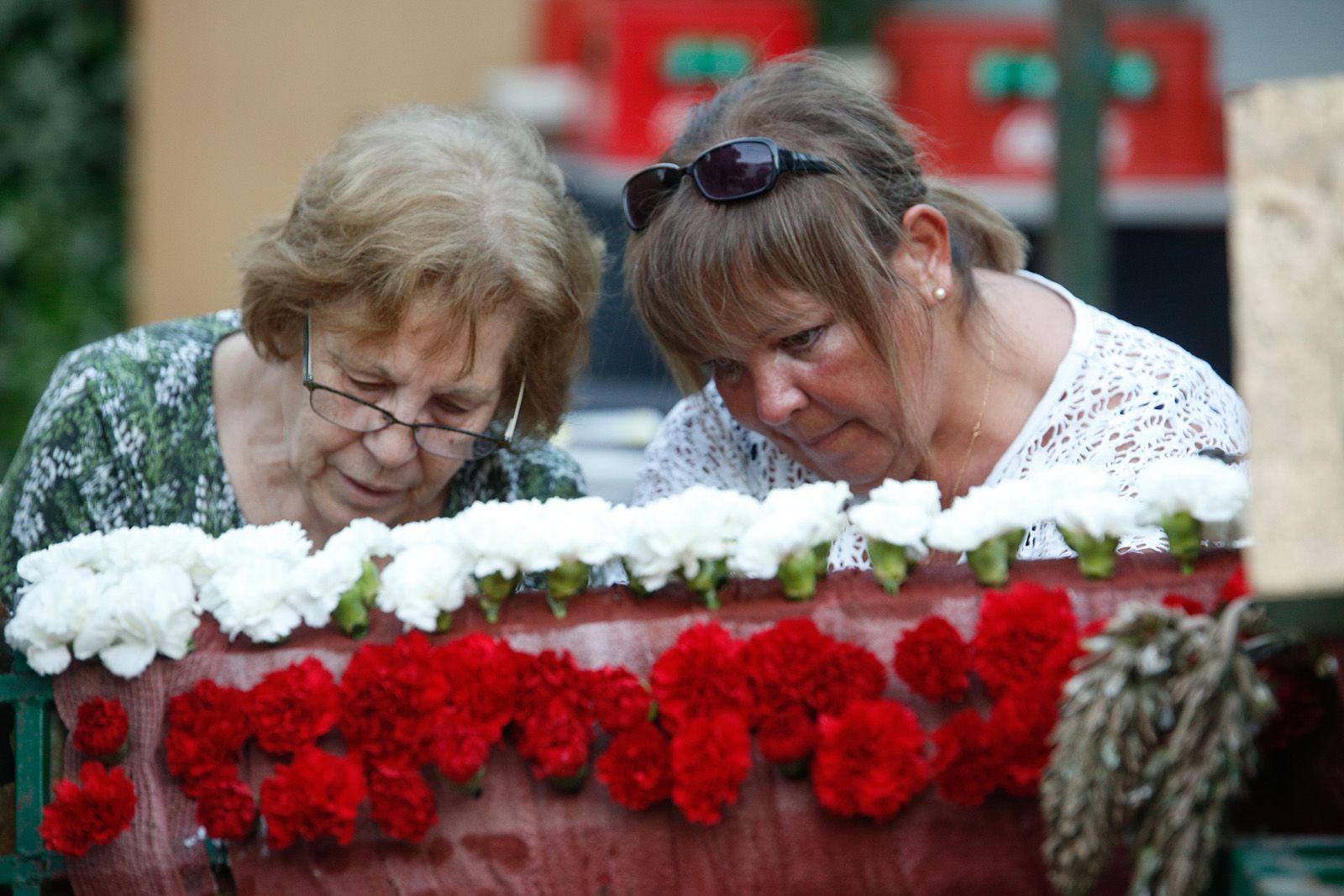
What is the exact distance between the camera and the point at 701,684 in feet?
4.95

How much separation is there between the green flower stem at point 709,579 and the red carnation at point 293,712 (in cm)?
41

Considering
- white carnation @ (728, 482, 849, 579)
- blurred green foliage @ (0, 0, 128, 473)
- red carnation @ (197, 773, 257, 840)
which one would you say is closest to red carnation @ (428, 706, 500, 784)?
red carnation @ (197, 773, 257, 840)

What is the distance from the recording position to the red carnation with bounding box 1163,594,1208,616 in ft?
4.89

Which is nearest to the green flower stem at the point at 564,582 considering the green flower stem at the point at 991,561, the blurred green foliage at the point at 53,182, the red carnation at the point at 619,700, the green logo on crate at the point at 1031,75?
the red carnation at the point at 619,700

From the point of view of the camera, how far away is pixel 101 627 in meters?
1.59

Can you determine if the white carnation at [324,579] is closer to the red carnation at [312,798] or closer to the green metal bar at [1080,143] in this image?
the red carnation at [312,798]

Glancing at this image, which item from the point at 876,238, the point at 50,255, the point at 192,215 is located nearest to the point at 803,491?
the point at 876,238

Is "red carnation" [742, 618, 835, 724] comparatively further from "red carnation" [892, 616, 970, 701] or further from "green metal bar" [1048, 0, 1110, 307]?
"green metal bar" [1048, 0, 1110, 307]

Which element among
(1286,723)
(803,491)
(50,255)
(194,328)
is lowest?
(1286,723)

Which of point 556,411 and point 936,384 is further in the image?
point 556,411

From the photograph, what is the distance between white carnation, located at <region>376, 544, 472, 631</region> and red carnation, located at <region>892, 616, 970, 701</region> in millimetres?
497

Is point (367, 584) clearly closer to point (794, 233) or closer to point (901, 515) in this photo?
point (901, 515)

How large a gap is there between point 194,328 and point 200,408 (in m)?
0.19

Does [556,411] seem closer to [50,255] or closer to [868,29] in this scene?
[50,255]
